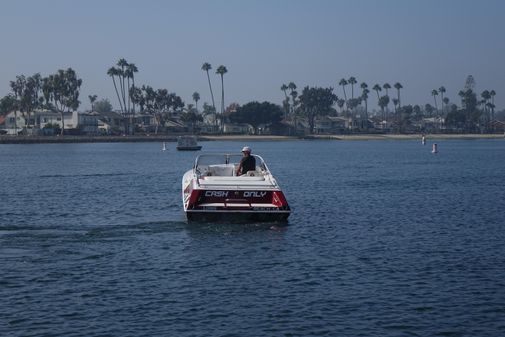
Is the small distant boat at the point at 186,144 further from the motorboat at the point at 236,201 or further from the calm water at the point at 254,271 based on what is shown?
the motorboat at the point at 236,201

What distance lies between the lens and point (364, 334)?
16.3m

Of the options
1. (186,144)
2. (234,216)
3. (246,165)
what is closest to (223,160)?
(186,144)

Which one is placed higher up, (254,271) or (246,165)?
(246,165)

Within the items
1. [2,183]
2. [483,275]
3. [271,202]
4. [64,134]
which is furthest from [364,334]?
[64,134]

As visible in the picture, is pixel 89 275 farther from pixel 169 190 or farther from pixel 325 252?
pixel 169 190

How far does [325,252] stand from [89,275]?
7.64 meters

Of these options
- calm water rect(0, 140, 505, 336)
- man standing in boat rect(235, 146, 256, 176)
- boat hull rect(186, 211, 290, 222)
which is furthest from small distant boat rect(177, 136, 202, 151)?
boat hull rect(186, 211, 290, 222)

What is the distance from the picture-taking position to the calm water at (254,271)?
17141 mm

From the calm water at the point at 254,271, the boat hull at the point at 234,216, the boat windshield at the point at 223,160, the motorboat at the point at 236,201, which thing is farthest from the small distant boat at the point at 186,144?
the motorboat at the point at 236,201

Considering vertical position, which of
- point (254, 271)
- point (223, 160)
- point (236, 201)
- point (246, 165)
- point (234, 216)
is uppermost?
point (246, 165)

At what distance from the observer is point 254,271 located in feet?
73.5

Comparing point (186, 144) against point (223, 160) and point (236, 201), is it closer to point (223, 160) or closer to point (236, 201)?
point (223, 160)

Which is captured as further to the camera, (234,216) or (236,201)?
(234,216)

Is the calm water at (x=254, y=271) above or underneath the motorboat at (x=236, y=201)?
underneath
